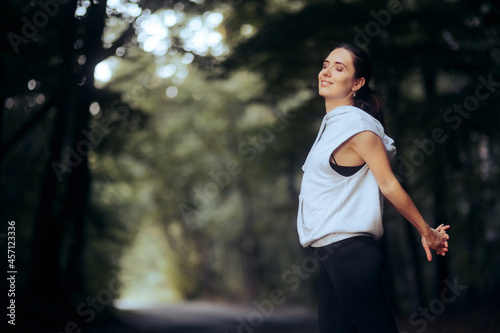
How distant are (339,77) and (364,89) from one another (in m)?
0.19

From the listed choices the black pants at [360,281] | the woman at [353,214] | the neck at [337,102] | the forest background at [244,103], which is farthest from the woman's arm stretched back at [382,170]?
the forest background at [244,103]

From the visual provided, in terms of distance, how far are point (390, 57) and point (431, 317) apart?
512 centimetres

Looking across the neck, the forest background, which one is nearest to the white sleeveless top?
the neck

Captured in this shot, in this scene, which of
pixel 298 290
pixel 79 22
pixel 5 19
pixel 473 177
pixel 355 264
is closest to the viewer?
pixel 355 264

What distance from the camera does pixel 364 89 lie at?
8.50 ft

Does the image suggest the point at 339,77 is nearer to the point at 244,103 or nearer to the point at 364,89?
the point at 364,89

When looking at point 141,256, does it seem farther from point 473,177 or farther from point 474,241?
point 473,177

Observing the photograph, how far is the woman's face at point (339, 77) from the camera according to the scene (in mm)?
2467

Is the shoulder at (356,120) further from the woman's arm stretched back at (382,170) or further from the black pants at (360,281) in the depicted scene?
the black pants at (360,281)

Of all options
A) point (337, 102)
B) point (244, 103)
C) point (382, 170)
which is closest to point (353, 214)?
point (382, 170)

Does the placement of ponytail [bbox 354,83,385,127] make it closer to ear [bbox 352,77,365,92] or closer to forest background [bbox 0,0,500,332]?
ear [bbox 352,77,365,92]

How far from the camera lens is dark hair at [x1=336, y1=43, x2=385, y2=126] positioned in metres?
2.47

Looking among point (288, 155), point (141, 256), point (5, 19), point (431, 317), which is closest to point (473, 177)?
point (431, 317)

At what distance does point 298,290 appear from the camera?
24312 mm
